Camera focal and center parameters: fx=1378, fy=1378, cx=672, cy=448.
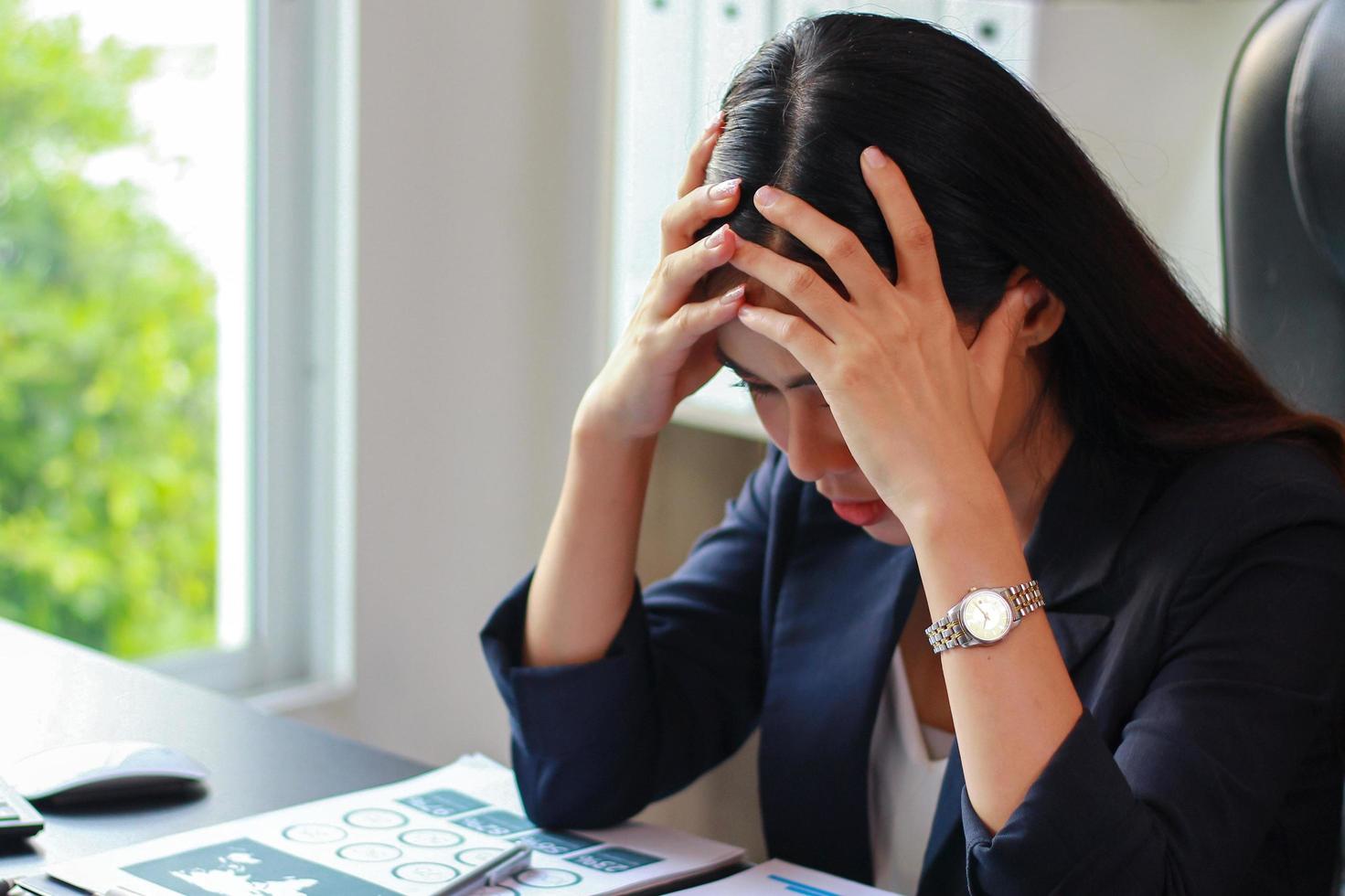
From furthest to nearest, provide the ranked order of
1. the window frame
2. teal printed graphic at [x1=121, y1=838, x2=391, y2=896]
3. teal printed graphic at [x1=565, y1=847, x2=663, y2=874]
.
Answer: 1. the window frame
2. teal printed graphic at [x1=565, y1=847, x2=663, y2=874]
3. teal printed graphic at [x1=121, y1=838, x2=391, y2=896]

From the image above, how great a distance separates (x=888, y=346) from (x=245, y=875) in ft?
1.54

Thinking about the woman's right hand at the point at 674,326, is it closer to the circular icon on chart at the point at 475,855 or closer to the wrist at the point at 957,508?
the wrist at the point at 957,508

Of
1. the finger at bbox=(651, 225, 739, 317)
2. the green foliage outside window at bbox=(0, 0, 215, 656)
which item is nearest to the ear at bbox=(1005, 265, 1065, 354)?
the finger at bbox=(651, 225, 739, 317)

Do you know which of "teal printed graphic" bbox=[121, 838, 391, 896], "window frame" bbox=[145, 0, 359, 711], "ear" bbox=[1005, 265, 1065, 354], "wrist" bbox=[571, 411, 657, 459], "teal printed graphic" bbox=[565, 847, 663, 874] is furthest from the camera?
"window frame" bbox=[145, 0, 359, 711]

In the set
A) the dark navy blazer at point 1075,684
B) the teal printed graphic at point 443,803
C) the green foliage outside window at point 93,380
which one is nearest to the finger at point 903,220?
the dark navy blazer at point 1075,684

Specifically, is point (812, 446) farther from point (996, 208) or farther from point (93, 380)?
point (93, 380)

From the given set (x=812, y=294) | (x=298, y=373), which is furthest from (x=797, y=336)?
(x=298, y=373)

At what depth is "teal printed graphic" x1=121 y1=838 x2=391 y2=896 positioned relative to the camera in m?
0.72

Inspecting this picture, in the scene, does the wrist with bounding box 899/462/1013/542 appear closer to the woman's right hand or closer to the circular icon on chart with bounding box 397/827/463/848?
the woman's right hand

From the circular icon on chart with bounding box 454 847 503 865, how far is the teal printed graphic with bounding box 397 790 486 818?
56 millimetres

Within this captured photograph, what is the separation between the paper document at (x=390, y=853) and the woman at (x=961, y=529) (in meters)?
0.06

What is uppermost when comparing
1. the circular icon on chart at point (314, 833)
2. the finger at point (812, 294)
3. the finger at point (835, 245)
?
the finger at point (835, 245)

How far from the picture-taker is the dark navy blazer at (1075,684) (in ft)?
2.52

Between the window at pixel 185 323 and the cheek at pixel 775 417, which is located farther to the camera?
the window at pixel 185 323
